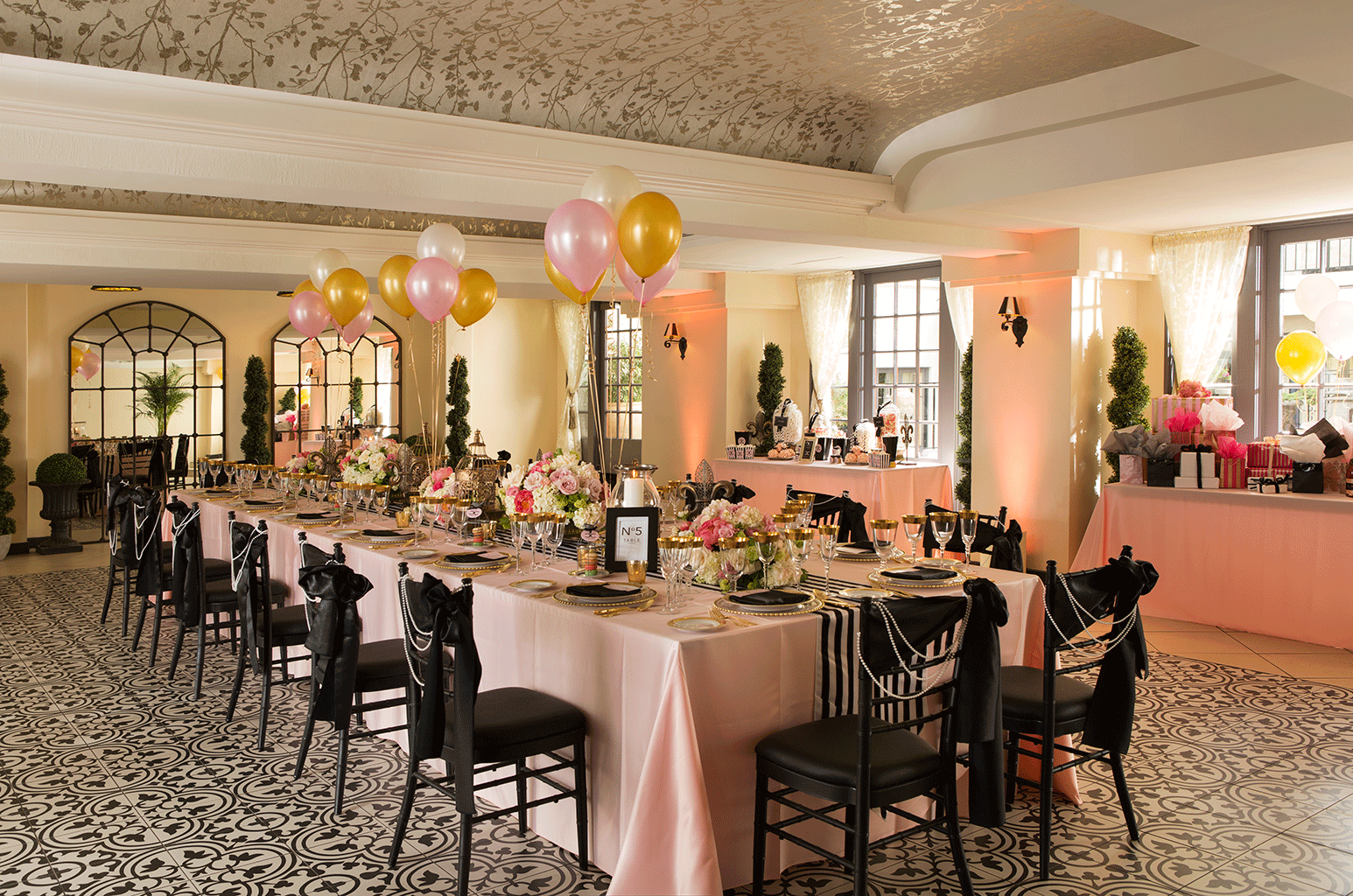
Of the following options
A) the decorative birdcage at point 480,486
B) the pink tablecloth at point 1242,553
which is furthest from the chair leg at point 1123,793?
the pink tablecloth at point 1242,553

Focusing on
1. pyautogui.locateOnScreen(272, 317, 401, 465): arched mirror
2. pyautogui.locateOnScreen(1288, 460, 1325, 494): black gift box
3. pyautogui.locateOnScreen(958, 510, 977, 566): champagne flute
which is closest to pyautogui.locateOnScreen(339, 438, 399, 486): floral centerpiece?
pyautogui.locateOnScreen(958, 510, 977, 566): champagne flute

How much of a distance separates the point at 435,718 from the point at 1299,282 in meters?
7.59

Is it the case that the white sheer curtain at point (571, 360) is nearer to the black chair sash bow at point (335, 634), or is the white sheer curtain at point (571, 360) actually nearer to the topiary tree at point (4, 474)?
the topiary tree at point (4, 474)

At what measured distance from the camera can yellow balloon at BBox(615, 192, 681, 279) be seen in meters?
4.66

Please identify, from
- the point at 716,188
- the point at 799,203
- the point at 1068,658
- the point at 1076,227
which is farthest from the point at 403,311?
the point at 1076,227

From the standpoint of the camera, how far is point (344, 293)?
6.93 metres

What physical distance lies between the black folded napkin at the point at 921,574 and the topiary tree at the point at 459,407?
462 inches

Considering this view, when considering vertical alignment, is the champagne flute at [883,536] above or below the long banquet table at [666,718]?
above

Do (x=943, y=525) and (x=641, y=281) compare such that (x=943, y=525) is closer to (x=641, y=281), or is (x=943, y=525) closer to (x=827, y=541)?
(x=827, y=541)

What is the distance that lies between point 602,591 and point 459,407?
12022mm

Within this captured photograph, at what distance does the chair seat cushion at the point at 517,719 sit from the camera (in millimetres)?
3207

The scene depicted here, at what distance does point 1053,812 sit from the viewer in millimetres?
4012

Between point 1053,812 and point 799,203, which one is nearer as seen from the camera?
point 1053,812

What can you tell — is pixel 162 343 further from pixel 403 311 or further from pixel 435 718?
pixel 435 718
